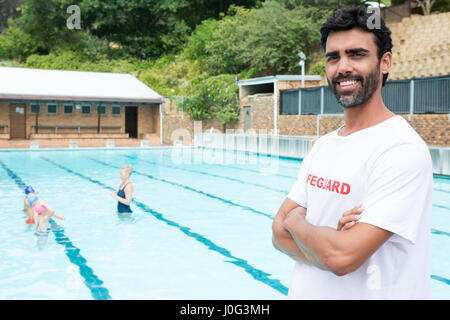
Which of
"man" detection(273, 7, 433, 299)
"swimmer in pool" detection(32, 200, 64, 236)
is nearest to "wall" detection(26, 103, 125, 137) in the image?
"swimmer in pool" detection(32, 200, 64, 236)

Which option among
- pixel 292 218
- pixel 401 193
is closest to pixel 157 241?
pixel 292 218

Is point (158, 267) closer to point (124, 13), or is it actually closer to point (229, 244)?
point (229, 244)

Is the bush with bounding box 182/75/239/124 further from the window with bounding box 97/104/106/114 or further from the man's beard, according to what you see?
the man's beard

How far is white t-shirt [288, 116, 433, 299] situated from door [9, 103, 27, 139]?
31.1m

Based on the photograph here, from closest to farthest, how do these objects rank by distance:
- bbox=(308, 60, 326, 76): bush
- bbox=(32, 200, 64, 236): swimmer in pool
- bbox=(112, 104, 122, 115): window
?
bbox=(32, 200, 64, 236): swimmer in pool < bbox=(308, 60, 326, 76): bush < bbox=(112, 104, 122, 115): window

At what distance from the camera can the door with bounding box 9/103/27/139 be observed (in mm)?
30047

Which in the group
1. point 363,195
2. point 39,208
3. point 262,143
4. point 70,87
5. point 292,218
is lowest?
point 39,208

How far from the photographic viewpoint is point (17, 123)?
30250mm

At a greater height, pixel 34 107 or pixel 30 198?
pixel 34 107

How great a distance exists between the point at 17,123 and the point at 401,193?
31756 mm

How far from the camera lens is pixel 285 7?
37.4 meters

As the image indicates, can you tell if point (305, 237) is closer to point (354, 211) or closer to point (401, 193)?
point (354, 211)
